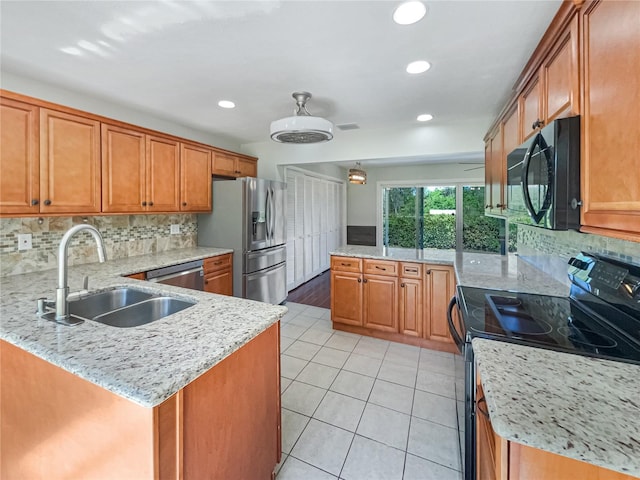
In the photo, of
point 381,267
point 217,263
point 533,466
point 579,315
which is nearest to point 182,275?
point 217,263

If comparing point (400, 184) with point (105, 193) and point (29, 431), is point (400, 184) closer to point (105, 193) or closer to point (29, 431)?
point (105, 193)

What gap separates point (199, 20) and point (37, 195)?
1727 millimetres

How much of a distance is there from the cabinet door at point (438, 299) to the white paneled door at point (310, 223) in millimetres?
2474

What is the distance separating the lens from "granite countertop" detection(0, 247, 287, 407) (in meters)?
0.86

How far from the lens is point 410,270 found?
290cm

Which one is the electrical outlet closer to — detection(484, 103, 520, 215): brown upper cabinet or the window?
detection(484, 103, 520, 215): brown upper cabinet

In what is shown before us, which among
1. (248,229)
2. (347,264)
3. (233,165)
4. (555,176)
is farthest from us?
(233,165)

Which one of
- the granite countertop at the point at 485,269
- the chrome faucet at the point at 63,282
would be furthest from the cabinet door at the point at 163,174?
the granite countertop at the point at 485,269

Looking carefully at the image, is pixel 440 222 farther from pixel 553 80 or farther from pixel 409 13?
pixel 409 13

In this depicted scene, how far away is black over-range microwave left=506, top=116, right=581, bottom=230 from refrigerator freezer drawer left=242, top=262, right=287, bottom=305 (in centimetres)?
293

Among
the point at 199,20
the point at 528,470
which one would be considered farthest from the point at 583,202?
the point at 199,20

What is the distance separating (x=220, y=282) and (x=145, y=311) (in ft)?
5.53

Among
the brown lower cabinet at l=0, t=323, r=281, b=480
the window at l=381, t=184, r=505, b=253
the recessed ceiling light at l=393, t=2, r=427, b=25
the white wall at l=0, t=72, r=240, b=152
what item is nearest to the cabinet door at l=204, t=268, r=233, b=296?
the white wall at l=0, t=72, r=240, b=152

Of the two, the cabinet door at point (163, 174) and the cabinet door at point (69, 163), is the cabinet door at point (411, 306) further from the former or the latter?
the cabinet door at point (69, 163)
